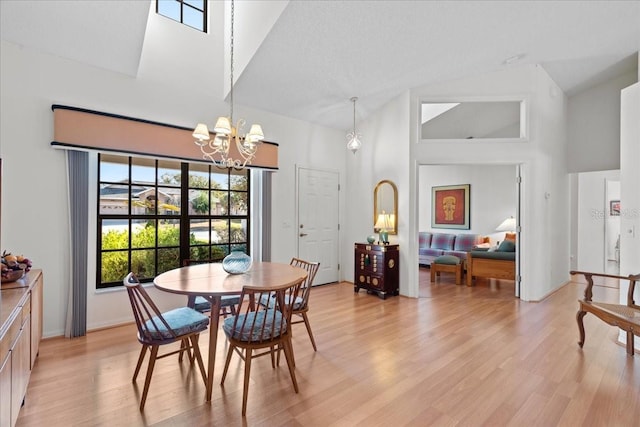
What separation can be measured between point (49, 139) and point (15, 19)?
1.03 meters

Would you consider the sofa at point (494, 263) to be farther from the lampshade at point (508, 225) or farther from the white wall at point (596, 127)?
the white wall at point (596, 127)

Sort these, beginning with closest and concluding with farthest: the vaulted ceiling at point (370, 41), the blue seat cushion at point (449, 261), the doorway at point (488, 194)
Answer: the vaulted ceiling at point (370, 41) < the blue seat cushion at point (449, 261) < the doorway at point (488, 194)

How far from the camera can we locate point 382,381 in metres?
2.30

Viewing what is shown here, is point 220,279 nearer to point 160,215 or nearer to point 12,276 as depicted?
point 12,276

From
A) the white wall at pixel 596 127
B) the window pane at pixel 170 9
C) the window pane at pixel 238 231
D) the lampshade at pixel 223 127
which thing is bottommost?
the window pane at pixel 238 231

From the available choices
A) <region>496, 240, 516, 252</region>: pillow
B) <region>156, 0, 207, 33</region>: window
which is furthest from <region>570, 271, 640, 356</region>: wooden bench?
<region>156, 0, 207, 33</region>: window

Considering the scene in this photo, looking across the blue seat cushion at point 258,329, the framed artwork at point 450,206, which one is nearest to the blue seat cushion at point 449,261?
the framed artwork at point 450,206

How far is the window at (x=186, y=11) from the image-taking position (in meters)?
3.84

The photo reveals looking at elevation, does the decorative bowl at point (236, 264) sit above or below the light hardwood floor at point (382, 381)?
above

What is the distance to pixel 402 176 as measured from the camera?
15.5 feet

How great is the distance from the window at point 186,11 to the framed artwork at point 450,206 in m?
6.28

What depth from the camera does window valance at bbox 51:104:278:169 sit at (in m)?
3.03

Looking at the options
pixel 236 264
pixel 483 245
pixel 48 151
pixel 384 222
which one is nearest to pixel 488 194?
pixel 483 245

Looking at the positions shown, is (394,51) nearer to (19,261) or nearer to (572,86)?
(572,86)
